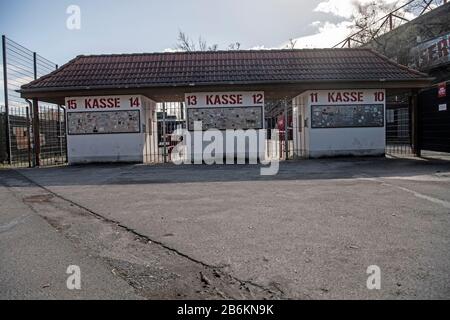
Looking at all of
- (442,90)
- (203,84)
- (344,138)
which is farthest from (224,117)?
(442,90)

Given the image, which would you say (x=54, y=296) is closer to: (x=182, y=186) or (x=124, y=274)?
(x=124, y=274)

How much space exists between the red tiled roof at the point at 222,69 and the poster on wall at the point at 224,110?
84 cm

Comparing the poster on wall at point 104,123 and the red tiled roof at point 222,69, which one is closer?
the red tiled roof at point 222,69

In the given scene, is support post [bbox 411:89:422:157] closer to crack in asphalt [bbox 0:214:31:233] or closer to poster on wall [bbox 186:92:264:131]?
poster on wall [bbox 186:92:264:131]

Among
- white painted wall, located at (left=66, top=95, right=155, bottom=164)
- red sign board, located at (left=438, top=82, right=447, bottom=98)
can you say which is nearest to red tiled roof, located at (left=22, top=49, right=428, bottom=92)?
white painted wall, located at (left=66, top=95, right=155, bottom=164)

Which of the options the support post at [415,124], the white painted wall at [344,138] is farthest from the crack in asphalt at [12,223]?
the support post at [415,124]

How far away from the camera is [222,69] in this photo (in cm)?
1731

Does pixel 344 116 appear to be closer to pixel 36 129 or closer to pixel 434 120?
pixel 434 120

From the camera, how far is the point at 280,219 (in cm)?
634

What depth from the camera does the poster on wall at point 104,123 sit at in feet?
55.5

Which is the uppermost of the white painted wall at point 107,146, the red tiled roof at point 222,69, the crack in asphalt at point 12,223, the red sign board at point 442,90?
the red tiled roof at point 222,69

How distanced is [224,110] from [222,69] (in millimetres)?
1787

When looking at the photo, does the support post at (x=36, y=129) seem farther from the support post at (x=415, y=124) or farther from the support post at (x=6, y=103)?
the support post at (x=415, y=124)
